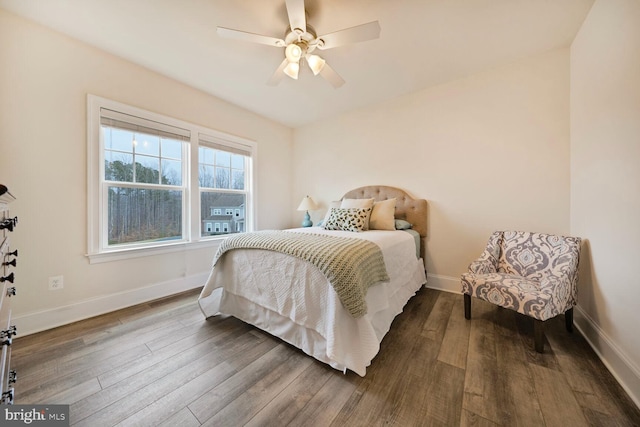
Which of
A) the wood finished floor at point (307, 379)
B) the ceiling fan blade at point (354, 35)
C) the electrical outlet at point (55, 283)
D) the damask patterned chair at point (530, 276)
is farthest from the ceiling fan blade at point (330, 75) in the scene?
the electrical outlet at point (55, 283)

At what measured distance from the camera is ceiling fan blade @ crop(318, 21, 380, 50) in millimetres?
1481

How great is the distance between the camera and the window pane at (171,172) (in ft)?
8.58

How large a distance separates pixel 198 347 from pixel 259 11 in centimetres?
252

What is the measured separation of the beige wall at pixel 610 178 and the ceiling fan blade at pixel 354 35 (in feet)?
4.56

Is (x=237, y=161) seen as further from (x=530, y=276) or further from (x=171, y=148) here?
(x=530, y=276)

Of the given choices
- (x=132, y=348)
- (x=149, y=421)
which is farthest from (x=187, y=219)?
(x=149, y=421)

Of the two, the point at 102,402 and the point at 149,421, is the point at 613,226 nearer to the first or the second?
the point at 149,421

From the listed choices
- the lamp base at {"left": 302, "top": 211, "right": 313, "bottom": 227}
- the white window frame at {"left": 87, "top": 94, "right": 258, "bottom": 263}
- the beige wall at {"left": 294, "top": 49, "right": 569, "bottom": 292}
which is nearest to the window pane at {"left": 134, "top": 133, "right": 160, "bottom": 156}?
the white window frame at {"left": 87, "top": 94, "right": 258, "bottom": 263}

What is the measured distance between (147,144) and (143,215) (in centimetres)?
Answer: 79

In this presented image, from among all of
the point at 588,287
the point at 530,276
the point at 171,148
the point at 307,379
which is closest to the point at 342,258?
the point at 307,379

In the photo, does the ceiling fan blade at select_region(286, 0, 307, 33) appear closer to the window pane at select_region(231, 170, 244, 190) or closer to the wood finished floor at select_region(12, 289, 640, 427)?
the window pane at select_region(231, 170, 244, 190)

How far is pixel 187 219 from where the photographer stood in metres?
2.80

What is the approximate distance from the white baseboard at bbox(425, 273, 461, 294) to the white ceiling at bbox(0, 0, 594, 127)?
2.36 meters

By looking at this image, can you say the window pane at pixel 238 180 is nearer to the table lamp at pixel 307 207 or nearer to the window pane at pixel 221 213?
the window pane at pixel 221 213
